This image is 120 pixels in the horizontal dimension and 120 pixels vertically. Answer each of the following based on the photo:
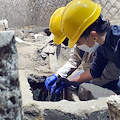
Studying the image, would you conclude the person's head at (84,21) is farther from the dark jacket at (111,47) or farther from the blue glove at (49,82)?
the blue glove at (49,82)

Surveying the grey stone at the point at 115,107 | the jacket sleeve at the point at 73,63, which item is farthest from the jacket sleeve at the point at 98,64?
the grey stone at the point at 115,107

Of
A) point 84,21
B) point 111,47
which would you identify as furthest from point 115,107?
point 84,21

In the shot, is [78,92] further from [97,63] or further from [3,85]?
[3,85]

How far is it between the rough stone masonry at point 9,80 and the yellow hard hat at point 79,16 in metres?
1.36

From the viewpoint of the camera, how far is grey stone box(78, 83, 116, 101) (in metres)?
2.08

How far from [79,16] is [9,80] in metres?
1.42

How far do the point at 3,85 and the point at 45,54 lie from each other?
10.3 feet

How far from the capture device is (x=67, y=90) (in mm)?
2605

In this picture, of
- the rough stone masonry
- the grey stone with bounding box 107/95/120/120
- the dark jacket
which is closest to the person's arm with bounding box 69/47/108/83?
the dark jacket

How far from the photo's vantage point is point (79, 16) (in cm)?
211

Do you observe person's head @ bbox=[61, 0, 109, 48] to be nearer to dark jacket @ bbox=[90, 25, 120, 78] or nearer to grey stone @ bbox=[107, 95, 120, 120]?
dark jacket @ bbox=[90, 25, 120, 78]

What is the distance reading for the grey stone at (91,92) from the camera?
208cm

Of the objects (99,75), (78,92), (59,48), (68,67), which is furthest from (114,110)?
(59,48)

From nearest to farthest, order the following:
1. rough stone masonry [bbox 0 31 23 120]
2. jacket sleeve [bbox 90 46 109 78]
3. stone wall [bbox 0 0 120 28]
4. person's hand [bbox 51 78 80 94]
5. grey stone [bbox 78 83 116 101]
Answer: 1. rough stone masonry [bbox 0 31 23 120]
2. grey stone [bbox 78 83 116 101]
3. jacket sleeve [bbox 90 46 109 78]
4. person's hand [bbox 51 78 80 94]
5. stone wall [bbox 0 0 120 28]
